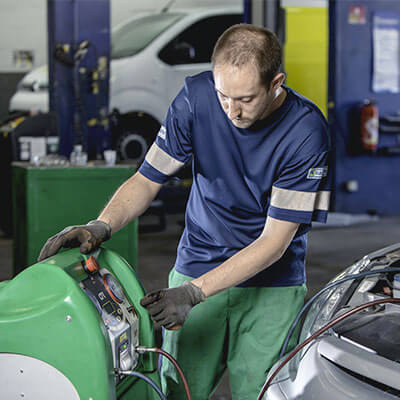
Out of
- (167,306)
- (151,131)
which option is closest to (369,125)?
(151,131)

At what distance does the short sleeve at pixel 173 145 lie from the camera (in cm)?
162

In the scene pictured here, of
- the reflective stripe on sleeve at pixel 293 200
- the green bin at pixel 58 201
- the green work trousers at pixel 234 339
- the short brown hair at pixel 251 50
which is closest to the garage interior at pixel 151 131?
the green bin at pixel 58 201

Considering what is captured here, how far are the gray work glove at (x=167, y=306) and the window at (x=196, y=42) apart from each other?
554 centimetres

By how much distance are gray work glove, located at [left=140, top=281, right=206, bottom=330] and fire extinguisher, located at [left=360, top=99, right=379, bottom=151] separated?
6103 millimetres

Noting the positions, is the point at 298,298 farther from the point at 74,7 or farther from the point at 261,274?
the point at 74,7

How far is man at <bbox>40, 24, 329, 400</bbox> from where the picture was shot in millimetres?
1363

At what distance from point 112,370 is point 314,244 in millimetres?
4797

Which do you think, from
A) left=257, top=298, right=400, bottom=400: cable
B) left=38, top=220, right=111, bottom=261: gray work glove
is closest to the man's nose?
left=38, top=220, right=111, bottom=261: gray work glove

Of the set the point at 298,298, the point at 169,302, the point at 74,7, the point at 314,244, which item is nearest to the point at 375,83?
the point at 314,244

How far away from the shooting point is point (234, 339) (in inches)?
68.2

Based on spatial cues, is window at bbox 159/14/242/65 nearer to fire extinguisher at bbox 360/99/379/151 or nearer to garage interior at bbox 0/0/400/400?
garage interior at bbox 0/0/400/400

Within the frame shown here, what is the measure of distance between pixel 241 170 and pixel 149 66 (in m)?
5.22

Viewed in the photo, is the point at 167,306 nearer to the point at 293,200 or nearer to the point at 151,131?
the point at 293,200

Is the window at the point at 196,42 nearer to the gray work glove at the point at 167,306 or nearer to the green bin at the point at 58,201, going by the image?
the green bin at the point at 58,201
